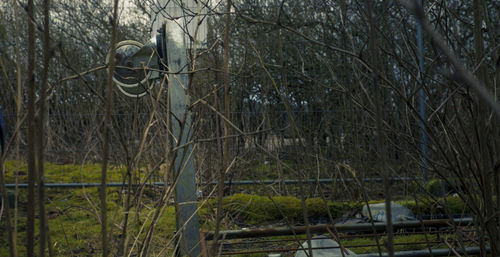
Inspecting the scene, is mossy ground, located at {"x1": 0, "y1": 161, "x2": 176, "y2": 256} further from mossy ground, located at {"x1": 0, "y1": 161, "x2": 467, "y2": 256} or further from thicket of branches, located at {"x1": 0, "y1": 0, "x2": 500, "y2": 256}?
thicket of branches, located at {"x1": 0, "y1": 0, "x2": 500, "y2": 256}

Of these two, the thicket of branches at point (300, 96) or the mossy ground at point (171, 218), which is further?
the mossy ground at point (171, 218)

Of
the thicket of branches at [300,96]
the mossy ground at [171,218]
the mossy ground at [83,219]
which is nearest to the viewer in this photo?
the thicket of branches at [300,96]

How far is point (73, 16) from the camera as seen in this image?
897 cm

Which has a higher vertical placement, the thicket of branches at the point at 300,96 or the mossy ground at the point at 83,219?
the thicket of branches at the point at 300,96

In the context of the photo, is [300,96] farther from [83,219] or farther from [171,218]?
[83,219]

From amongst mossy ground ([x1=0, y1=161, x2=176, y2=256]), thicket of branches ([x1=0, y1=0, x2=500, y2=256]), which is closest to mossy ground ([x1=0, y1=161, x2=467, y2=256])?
mossy ground ([x1=0, y1=161, x2=176, y2=256])

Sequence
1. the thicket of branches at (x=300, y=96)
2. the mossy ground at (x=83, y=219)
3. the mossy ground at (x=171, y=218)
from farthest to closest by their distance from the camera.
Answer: the mossy ground at (x=171, y=218) → the mossy ground at (x=83, y=219) → the thicket of branches at (x=300, y=96)

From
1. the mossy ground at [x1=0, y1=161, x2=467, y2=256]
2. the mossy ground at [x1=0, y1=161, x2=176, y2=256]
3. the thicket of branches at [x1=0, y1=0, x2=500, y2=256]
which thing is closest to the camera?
the thicket of branches at [x1=0, y1=0, x2=500, y2=256]

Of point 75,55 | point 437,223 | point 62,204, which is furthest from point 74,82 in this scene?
point 437,223

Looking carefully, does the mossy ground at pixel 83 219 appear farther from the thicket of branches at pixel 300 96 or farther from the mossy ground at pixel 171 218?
the thicket of branches at pixel 300 96

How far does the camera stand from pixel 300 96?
6.32m

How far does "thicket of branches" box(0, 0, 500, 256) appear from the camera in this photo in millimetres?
1421

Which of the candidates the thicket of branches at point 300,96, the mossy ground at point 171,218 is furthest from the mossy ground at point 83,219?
the thicket of branches at point 300,96

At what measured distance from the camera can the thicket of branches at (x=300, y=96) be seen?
55.9 inches
